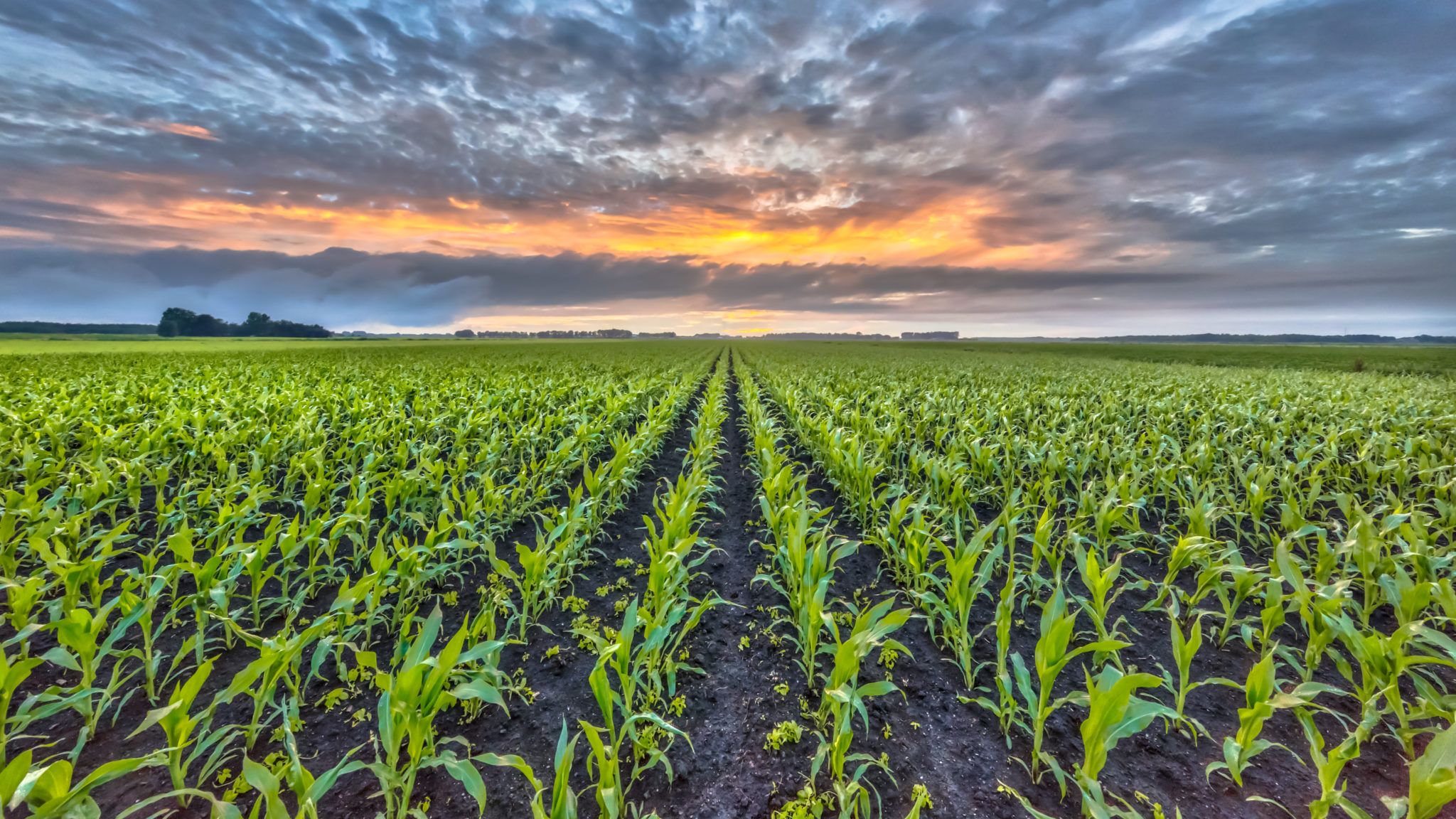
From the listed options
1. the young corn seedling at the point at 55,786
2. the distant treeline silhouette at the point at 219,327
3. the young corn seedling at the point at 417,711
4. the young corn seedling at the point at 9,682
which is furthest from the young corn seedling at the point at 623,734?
the distant treeline silhouette at the point at 219,327

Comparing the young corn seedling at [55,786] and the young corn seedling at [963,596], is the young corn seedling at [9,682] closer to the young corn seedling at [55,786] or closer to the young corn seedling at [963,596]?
the young corn seedling at [55,786]

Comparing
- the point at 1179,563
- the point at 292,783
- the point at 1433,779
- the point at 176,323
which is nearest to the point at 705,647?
the point at 292,783

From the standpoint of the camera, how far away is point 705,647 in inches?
144

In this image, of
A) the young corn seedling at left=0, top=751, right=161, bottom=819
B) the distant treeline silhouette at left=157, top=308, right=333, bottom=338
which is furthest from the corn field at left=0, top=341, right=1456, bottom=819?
the distant treeline silhouette at left=157, top=308, right=333, bottom=338

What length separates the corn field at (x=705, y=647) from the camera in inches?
91.0

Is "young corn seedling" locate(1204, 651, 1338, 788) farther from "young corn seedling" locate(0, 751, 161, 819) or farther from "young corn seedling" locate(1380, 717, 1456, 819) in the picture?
"young corn seedling" locate(0, 751, 161, 819)

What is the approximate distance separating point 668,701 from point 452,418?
296 inches

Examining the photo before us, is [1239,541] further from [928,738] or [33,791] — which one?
[33,791]

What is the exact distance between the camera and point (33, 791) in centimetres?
179

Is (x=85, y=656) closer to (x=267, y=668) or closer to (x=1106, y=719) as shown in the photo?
(x=267, y=668)

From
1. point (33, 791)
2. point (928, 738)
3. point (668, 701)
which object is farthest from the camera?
point (668, 701)

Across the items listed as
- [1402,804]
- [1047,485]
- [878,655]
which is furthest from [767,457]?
[1402,804]

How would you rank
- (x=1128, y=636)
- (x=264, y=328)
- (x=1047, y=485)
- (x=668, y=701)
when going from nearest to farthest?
(x=668, y=701) → (x=1128, y=636) → (x=1047, y=485) → (x=264, y=328)

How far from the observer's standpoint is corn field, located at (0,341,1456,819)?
2.31 m
